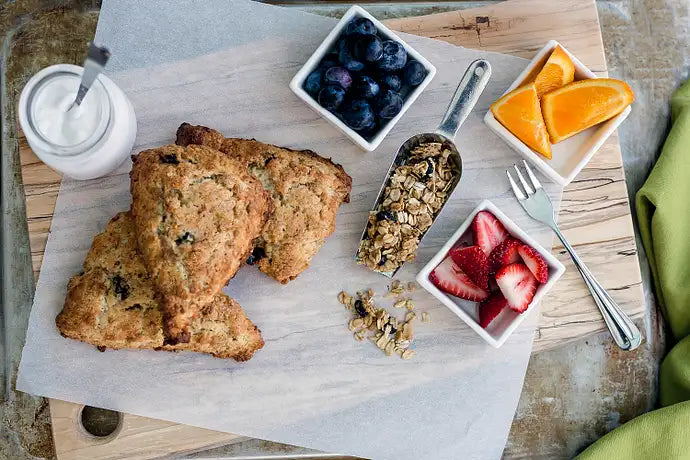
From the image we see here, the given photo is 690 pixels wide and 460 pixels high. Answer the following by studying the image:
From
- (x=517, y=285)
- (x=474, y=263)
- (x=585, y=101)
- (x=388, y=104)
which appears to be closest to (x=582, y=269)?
(x=517, y=285)

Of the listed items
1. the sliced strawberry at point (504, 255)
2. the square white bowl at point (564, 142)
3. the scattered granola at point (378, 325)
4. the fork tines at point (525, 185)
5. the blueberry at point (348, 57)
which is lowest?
the scattered granola at point (378, 325)

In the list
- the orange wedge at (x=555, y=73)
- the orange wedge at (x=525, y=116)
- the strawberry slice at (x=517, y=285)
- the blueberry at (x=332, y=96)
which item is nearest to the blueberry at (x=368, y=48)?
the blueberry at (x=332, y=96)

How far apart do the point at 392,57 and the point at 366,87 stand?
0.13m

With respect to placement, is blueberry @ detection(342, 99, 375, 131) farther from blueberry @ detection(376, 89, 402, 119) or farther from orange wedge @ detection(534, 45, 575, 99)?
orange wedge @ detection(534, 45, 575, 99)

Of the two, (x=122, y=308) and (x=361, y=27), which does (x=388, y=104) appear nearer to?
(x=361, y=27)

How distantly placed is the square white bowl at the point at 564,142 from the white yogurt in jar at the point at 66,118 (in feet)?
4.01

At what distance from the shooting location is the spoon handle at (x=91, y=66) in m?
1.58

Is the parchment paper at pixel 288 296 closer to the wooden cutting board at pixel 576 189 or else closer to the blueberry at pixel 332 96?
the wooden cutting board at pixel 576 189

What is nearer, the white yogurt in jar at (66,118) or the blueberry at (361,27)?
the white yogurt in jar at (66,118)

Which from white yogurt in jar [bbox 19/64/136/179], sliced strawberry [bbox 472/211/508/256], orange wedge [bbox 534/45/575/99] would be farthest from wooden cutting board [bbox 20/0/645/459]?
white yogurt in jar [bbox 19/64/136/179]

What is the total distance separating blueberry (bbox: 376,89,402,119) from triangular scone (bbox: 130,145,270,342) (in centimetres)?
47

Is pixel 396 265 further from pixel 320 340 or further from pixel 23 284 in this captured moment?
pixel 23 284

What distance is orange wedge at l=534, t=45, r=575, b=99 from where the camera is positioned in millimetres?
2139

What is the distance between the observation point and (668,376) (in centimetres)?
233
